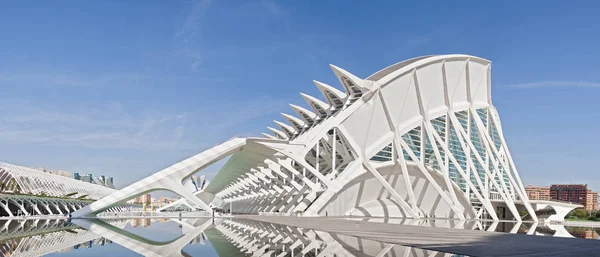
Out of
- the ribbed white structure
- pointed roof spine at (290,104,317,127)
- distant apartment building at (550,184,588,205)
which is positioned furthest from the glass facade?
distant apartment building at (550,184,588,205)

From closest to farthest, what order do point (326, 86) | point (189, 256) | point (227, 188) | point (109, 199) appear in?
point (189, 256), point (109, 199), point (326, 86), point (227, 188)

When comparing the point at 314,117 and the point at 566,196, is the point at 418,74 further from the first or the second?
the point at 566,196

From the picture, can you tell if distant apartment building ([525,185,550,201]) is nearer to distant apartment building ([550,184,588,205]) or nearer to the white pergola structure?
distant apartment building ([550,184,588,205])

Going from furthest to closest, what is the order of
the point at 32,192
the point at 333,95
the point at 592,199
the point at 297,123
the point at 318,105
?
the point at 592,199 < the point at 32,192 < the point at 297,123 < the point at 318,105 < the point at 333,95

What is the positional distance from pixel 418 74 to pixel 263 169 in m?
14.3

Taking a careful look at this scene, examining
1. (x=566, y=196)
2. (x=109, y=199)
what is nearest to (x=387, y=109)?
(x=109, y=199)

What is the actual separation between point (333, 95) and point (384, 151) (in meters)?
6.13

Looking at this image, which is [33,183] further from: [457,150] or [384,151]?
[457,150]

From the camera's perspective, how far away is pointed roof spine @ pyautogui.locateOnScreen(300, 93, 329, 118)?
127 feet

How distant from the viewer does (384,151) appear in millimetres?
39344

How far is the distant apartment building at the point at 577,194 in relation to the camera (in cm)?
11100

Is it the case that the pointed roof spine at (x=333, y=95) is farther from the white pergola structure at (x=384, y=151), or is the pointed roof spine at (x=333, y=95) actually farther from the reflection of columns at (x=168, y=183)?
the reflection of columns at (x=168, y=183)

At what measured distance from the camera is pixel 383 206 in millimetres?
39000

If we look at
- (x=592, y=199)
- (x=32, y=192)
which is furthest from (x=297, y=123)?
(x=592, y=199)
